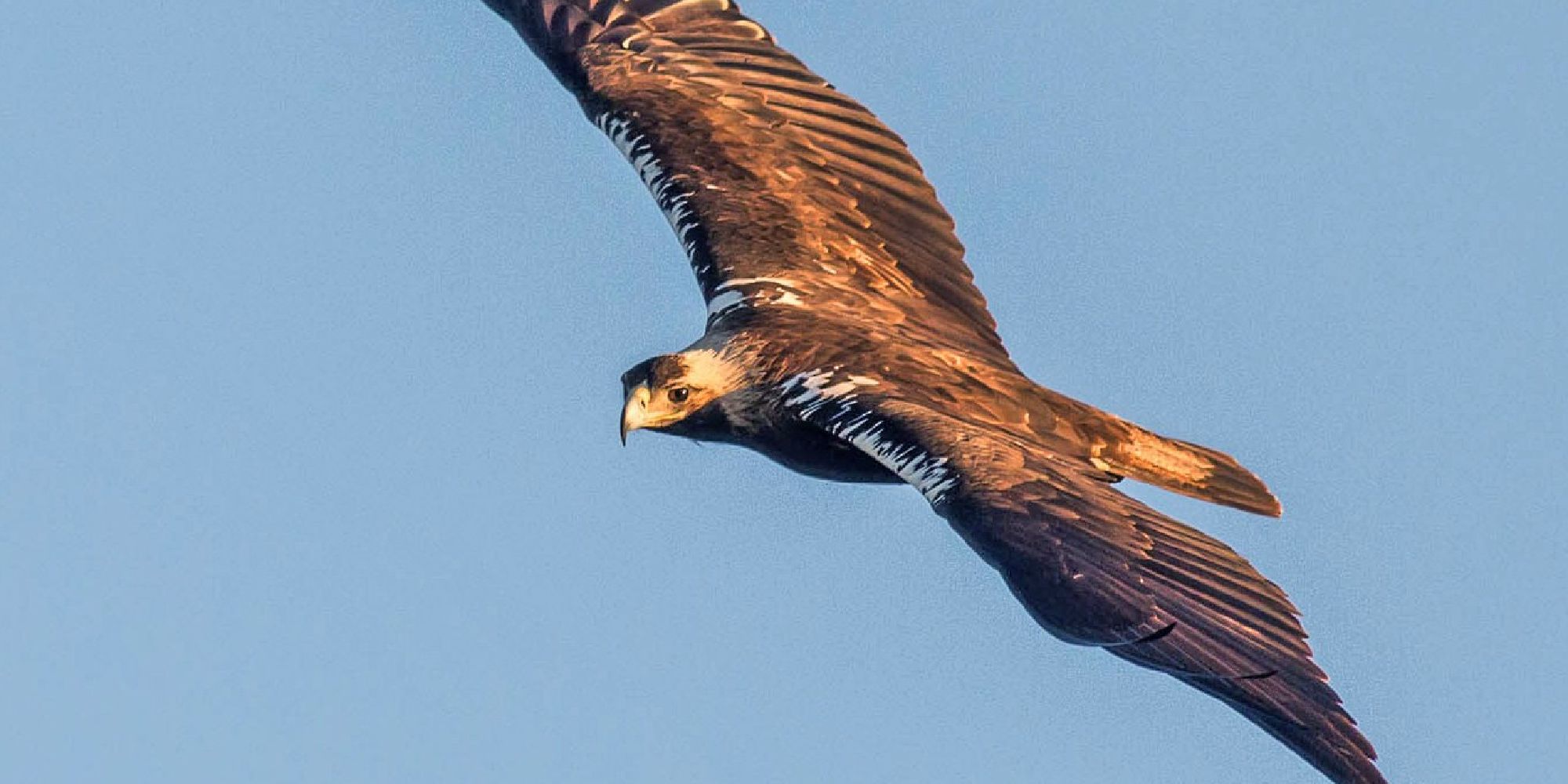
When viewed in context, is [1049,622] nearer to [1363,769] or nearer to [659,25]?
[1363,769]

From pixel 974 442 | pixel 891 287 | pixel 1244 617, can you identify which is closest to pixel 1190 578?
pixel 1244 617

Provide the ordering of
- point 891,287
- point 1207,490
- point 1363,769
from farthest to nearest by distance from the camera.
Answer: point 891,287
point 1207,490
point 1363,769

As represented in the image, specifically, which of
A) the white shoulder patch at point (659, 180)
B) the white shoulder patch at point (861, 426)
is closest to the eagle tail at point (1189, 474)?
the white shoulder patch at point (861, 426)

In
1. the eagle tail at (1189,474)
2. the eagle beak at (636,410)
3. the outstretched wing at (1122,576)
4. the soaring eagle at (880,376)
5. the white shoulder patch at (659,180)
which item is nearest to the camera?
the outstretched wing at (1122,576)

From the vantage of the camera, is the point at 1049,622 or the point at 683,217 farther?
the point at 683,217

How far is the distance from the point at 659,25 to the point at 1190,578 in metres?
5.32

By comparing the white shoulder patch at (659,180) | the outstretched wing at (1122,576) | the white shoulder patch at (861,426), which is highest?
the white shoulder patch at (659,180)

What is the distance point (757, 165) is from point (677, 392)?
175cm

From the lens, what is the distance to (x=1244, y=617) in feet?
38.8

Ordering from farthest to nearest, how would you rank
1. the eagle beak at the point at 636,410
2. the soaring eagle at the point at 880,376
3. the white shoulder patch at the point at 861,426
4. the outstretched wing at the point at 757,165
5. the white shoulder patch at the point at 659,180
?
the white shoulder patch at the point at 659,180
the outstretched wing at the point at 757,165
the eagle beak at the point at 636,410
the white shoulder patch at the point at 861,426
the soaring eagle at the point at 880,376

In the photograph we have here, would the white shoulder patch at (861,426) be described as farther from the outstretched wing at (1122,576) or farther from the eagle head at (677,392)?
the eagle head at (677,392)

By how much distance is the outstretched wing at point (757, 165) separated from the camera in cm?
1484

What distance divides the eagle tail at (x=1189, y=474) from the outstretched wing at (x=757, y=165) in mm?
1117

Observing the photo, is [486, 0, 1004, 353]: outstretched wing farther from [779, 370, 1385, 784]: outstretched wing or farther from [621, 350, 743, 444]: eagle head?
[779, 370, 1385, 784]: outstretched wing
